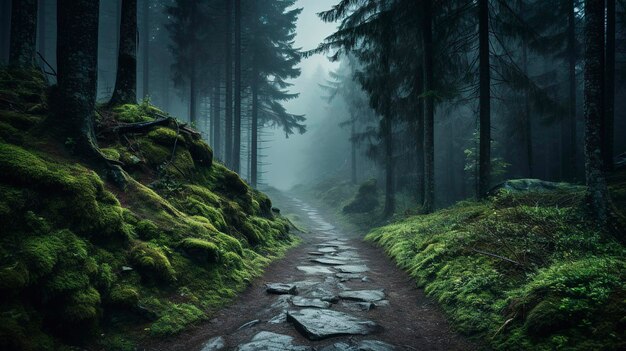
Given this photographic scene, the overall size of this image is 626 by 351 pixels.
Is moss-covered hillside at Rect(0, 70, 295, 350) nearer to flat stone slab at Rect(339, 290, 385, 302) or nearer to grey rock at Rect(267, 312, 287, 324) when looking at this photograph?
grey rock at Rect(267, 312, 287, 324)

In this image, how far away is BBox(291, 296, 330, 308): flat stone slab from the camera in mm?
5594

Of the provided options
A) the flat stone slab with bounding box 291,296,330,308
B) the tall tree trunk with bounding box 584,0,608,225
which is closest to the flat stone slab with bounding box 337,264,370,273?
the flat stone slab with bounding box 291,296,330,308

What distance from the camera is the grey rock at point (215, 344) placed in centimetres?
405

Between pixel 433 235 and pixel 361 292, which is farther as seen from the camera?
pixel 433 235

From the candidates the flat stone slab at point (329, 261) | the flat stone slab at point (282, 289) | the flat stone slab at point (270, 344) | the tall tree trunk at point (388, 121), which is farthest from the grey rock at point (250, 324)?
the tall tree trunk at point (388, 121)

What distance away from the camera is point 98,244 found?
4840mm

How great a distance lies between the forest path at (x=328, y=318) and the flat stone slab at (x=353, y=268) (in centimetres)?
31

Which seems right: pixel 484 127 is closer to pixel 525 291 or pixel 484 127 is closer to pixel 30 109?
pixel 525 291

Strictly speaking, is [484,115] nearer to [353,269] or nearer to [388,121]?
[388,121]

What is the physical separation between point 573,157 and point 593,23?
15.2 metres

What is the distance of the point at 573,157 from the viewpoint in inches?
738

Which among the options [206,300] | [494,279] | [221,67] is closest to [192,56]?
[221,67]

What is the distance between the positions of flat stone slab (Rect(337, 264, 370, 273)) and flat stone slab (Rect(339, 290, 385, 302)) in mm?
1852

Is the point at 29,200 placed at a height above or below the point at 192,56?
below
